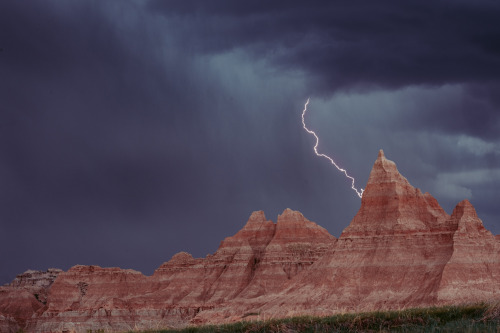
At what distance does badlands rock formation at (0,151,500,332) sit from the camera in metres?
98.1

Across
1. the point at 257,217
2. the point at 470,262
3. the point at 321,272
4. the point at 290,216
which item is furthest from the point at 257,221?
the point at 470,262

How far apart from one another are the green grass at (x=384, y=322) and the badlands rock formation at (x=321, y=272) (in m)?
38.4

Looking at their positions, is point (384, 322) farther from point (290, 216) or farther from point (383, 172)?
point (290, 216)

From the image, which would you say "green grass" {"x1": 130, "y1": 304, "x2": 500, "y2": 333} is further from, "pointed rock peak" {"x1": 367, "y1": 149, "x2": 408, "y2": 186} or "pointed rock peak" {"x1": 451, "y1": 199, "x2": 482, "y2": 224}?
"pointed rock peak" {"x1": 367, "y1": 149, "x2": 408, "y2": 186}

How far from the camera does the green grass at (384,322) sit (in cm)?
3084

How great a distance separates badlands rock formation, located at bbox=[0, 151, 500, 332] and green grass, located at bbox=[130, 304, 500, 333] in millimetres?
38384

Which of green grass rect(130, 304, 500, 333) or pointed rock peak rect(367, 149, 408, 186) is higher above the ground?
pointed rock peak rect(367, 149, 408, 186)

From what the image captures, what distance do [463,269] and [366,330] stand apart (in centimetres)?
6994

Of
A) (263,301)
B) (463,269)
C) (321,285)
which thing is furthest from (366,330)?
(263,301)

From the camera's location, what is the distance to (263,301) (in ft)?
400

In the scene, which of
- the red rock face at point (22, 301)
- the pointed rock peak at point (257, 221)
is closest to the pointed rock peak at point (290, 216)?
the pointed rock peak at point (257, 221)

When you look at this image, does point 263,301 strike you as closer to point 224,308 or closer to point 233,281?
point 224,308

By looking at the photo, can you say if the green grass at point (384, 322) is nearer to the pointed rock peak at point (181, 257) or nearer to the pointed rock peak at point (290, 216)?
the pointed rock peak at point (290, 216)

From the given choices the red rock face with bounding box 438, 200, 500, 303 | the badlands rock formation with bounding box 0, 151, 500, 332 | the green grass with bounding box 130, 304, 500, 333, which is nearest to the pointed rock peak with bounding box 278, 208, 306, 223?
the badlands rock formation with bounding box 0, 151, 500, 332
